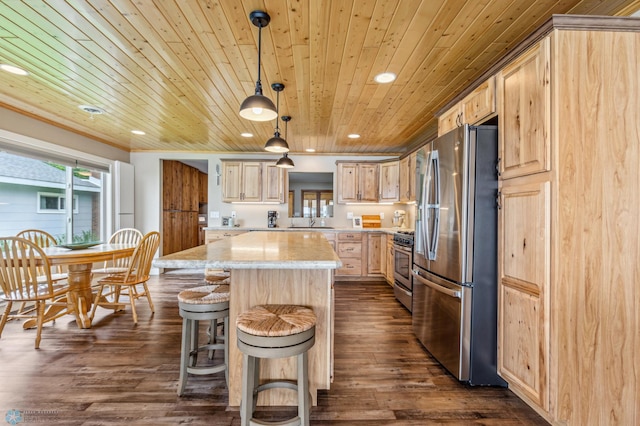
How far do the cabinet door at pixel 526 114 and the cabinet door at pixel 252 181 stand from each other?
4.30m

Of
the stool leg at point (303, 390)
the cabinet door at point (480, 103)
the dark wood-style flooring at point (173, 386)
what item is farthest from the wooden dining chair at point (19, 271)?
the cabinet door at point (480, 103)

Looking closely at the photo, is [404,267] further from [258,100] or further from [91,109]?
[91,109]

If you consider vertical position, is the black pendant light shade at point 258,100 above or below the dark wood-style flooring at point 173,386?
above

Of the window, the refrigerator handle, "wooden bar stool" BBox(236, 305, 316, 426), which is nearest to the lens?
"wooden bar stool" BBox(236, 305, 316, 426)

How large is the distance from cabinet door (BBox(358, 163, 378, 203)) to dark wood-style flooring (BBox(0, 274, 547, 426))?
2.95m

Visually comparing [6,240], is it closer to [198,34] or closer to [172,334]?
[172,334]

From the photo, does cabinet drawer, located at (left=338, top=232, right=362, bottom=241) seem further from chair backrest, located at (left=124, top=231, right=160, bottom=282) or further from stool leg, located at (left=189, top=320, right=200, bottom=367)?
stool leg, located at (left=189, top=320, right=200, bottom=367)

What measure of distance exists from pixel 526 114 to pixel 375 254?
3746 mm

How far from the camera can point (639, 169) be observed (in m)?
1.54

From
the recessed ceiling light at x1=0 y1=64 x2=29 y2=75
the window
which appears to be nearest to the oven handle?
the recessed ceiling light at x1=0 y1=64 x2=29 y2=75

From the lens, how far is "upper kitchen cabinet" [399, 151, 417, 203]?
4.66 meters

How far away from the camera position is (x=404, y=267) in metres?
3.85

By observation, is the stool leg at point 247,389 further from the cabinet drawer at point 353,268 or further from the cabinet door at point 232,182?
the cabinet door at point 232,182

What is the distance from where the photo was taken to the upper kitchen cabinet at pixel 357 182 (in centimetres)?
568
